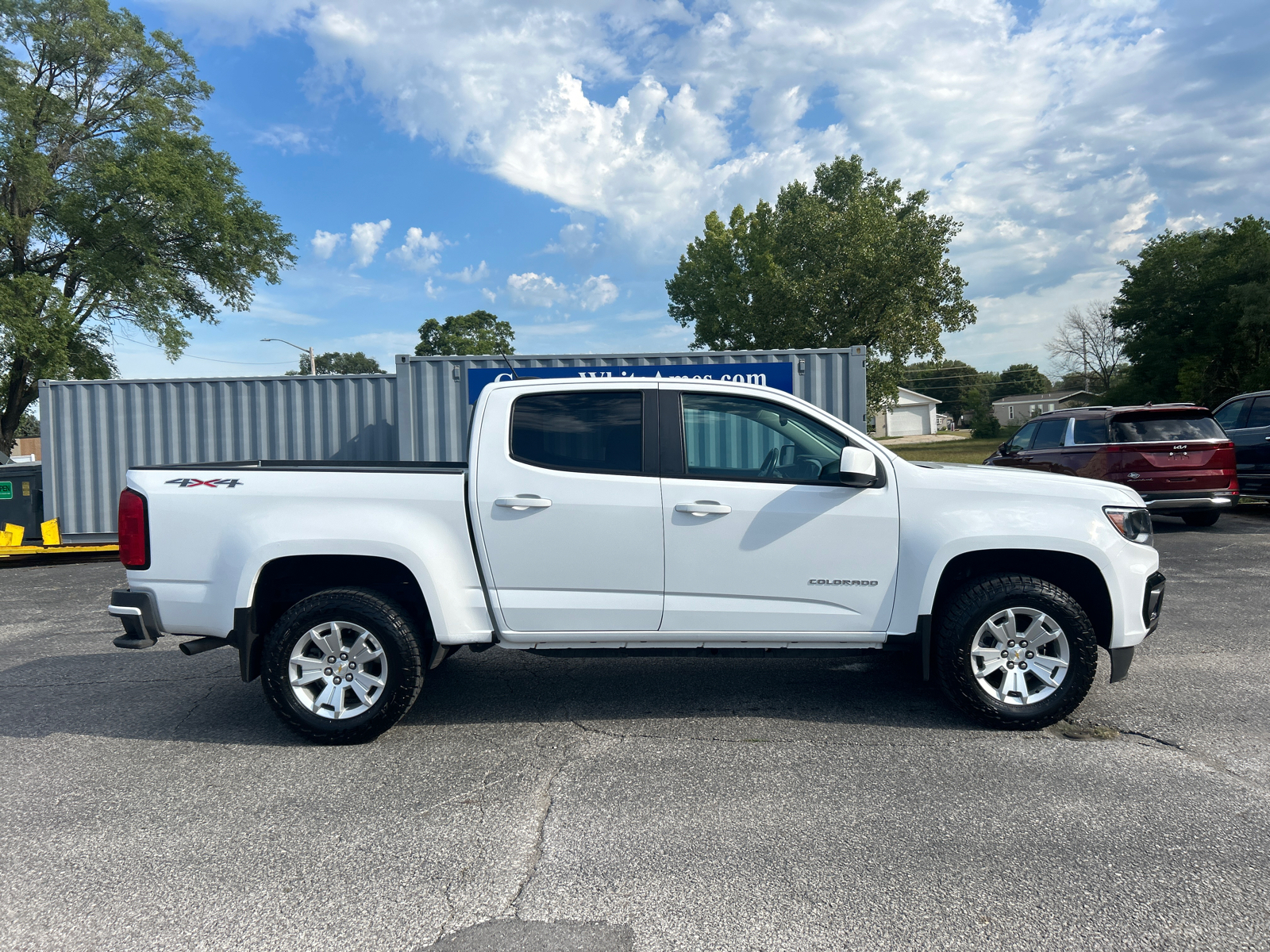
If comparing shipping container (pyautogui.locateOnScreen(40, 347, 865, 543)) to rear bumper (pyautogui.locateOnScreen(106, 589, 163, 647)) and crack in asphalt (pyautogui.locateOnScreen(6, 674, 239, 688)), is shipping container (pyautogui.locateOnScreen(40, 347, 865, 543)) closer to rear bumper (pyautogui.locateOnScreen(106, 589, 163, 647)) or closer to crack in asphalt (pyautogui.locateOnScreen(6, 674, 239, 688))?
crack in asphalt (pyautogui.locateOnScreen(6, 674, 239, 688))

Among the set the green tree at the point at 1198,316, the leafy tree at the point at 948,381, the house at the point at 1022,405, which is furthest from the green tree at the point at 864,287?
the leafy tree at the point at 948,381

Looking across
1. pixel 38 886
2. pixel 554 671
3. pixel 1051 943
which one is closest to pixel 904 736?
pixel 1051 943

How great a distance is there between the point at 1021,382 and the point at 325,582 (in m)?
136

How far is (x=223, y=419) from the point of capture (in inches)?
496

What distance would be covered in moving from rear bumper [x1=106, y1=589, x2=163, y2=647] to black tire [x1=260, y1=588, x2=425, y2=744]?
0.60 meters

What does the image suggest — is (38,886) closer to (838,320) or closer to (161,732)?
(161,732)

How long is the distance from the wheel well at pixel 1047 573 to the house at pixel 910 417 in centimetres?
8560

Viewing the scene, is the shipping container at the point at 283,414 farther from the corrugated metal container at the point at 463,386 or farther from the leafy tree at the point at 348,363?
the leafy tree at the point at 348,363

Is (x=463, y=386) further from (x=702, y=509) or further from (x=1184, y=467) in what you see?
(x=1184, y=467)

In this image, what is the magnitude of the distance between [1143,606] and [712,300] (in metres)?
43.3

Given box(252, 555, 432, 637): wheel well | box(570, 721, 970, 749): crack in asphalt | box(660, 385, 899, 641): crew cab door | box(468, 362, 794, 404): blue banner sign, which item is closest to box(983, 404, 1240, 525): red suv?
box(468, 362, 794, 404): blue banner sign

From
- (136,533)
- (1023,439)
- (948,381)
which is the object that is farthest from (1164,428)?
(948,381)

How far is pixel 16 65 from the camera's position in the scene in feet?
77.6

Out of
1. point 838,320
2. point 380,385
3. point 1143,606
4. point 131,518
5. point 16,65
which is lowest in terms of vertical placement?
point 1143,606
